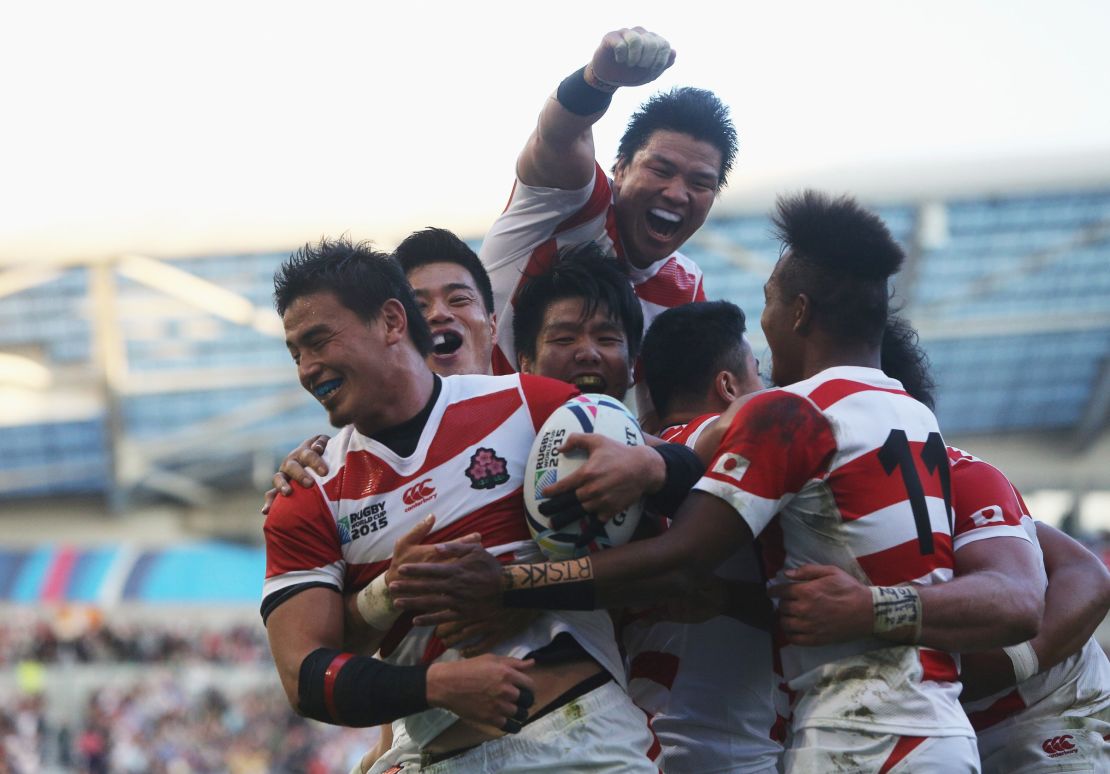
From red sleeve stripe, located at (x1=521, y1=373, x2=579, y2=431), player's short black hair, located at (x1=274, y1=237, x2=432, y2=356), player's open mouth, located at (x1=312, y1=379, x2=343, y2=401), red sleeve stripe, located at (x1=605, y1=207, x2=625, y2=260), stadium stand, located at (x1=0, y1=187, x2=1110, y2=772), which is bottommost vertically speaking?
stadium stand, located at (x1=0, y1=187, x2=1110, y2=772)

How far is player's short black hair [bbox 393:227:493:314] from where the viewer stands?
222 inches

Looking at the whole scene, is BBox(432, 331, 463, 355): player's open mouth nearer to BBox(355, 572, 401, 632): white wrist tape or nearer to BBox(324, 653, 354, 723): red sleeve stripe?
BBox(355, 572, 401, 632): white wrist tape

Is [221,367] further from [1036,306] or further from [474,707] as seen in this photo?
[474,707]

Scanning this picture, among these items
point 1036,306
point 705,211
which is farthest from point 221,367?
point 705,211

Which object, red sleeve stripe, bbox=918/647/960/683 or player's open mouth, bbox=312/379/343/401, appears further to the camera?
player's open mouth, bbox=312/379/343/401

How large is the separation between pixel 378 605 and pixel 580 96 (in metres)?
2.38

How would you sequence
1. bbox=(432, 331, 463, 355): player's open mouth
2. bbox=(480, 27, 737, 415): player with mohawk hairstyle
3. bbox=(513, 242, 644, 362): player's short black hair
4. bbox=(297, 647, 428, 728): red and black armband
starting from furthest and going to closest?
1. bbox=(480, 27, 737, 415): player with mohawk hairstyle
2. bbox=(432, 331, 463, 355): player's open mouth
3. bbox=(513, 242, 644, 362): player's short black hair
4. bbox=(297, 647, 428, 728): red and black armband

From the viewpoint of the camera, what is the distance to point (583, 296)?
5234 mm

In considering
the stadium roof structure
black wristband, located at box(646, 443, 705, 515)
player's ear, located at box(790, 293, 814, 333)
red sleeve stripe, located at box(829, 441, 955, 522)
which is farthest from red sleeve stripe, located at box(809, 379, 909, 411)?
the stadium roof structure

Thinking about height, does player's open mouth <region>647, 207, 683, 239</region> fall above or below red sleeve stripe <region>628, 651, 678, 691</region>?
above

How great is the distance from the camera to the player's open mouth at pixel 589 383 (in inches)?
199

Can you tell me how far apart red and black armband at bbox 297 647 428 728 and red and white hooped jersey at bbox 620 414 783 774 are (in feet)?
4.07

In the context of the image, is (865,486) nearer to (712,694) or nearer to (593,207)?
(712,694)

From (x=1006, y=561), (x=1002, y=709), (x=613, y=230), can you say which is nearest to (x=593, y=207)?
(x=613, y=230)
